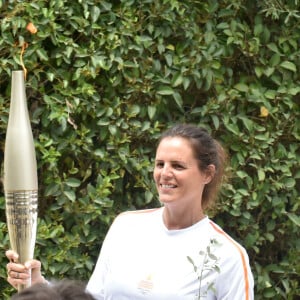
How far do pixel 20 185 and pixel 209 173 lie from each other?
77cm

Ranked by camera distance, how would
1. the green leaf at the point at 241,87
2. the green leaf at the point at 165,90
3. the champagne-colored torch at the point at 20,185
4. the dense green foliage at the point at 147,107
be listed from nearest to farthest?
the champagne-colored torch at the point at 20,185 → the dense green foliage at the point at 147,107 → the green leaf at the point at 165,90 → the green leaf at the point at 241,87

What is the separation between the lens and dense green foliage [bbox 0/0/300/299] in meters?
4.18

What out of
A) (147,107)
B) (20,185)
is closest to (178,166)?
(20,185)

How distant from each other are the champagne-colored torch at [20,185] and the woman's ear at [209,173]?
2.28ft

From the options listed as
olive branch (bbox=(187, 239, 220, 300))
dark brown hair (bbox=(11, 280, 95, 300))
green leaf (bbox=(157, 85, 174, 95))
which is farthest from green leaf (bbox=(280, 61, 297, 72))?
dark brown hair (bbox=(11, 280, 95, 300))

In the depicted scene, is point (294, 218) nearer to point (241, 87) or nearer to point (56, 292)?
point (241, 87)

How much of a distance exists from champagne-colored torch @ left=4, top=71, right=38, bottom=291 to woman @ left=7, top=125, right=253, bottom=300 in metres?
0.06

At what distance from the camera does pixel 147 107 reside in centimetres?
442

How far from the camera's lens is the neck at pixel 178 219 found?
336 centimetres

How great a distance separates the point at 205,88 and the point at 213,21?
0.35 metres

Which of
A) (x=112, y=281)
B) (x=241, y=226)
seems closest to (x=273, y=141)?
(x=241, y=226)

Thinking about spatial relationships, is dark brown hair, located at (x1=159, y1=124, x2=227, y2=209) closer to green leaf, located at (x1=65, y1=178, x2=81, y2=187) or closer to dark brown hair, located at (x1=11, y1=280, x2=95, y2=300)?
green leaf, located at (x1=65, y1=178, x2=81, y2=187)

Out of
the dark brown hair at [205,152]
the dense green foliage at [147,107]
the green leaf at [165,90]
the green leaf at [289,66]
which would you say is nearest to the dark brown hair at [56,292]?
the dark brown hair at [205,152]

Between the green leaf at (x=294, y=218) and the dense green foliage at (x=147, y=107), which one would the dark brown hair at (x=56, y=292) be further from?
the green leaf at (x=294, y=218)
